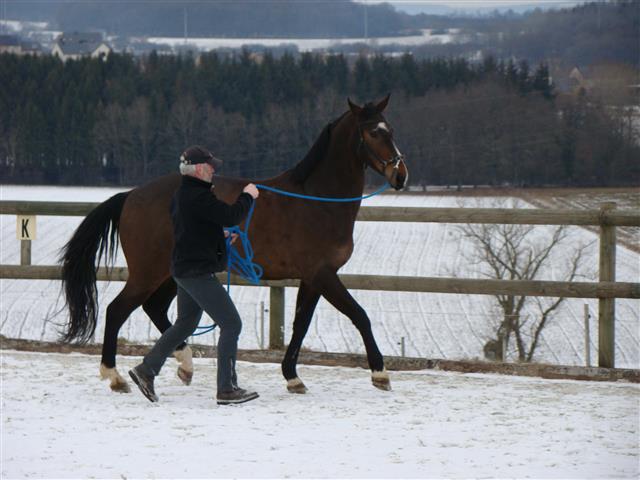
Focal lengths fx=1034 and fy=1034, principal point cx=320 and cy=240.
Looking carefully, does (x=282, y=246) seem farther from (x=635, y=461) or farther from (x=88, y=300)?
(x=635, y=461)

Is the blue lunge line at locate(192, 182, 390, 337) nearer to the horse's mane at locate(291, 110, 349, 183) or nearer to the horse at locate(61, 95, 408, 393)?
the horse at locate(61, 95, 408, 393)

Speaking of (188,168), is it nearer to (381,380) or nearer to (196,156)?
(196,156)

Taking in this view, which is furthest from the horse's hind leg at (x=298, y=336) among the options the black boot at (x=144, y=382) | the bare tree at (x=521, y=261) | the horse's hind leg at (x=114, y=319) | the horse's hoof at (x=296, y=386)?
the bare tree at (x=521, y=261)

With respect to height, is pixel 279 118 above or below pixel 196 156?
below

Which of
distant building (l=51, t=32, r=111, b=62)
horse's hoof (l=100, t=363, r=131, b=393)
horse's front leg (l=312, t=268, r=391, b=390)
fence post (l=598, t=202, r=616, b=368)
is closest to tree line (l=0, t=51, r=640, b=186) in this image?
fence post (l=598, t=202, r=616, b=368)

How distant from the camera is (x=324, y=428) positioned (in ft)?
19.2

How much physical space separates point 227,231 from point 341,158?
92 cm

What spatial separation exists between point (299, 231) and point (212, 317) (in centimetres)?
86

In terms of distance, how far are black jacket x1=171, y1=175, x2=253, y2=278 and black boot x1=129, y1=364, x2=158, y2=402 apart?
2.27 ft

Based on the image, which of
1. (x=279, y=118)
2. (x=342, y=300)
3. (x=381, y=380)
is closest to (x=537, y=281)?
(x=381, y=380)

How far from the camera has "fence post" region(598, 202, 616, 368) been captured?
25.5 ft

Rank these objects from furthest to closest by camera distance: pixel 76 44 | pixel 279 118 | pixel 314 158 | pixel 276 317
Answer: pixel 76 44 → pixel 279 118 → pixel 276 317 → pixel 314 158

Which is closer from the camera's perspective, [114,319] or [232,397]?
[232,397]

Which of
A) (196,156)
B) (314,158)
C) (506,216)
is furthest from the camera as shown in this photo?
(506,216)
